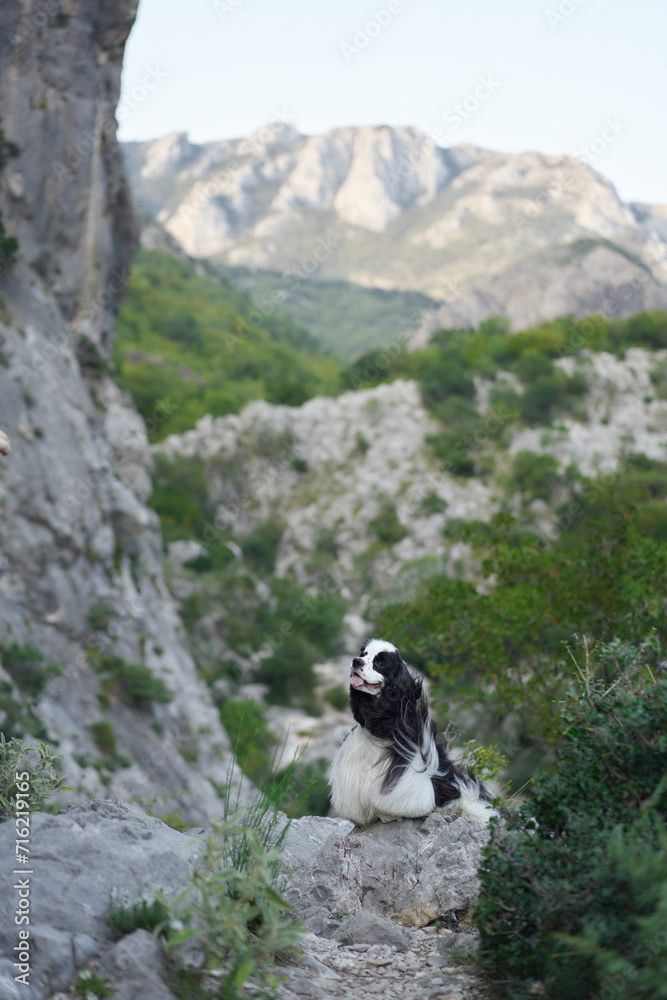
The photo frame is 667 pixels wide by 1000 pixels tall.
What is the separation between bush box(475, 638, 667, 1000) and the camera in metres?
2.19

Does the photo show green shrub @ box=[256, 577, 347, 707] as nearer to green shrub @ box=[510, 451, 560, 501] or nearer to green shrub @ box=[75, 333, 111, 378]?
green shrub @ box=[510, 451, 560, 501]

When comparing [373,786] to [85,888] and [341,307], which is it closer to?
[85,888]

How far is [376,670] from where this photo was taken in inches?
182

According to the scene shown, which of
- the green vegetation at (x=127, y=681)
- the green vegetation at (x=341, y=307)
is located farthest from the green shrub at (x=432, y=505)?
the green vegetation at (x=341, y=307)

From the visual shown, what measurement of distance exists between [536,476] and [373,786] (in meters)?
37.1

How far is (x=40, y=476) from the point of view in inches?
642

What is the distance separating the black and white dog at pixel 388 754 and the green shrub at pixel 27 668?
34.4ft

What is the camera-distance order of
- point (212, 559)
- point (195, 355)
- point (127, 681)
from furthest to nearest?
1. point (195, 355)
2. point (212, 559)
3. point (127, 681)

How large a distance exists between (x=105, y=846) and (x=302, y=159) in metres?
176

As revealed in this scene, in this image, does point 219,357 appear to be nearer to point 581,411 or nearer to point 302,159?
point 581,411

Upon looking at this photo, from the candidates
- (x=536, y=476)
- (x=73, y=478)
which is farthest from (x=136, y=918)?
(x=536, y=476)

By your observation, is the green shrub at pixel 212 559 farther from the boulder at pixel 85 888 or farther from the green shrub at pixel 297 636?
the boulder at pixel 85 888

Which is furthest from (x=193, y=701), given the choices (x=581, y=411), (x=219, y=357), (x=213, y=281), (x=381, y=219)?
(x=381, y=219)

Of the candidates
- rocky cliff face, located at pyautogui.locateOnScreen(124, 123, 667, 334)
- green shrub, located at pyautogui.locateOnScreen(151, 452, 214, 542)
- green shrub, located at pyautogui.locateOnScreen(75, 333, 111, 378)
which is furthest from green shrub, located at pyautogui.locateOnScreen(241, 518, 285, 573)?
rocky cliff face, located at pyautogui.locateOnScreen(124, 123, 667, 334)
